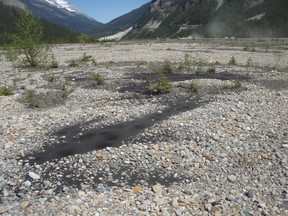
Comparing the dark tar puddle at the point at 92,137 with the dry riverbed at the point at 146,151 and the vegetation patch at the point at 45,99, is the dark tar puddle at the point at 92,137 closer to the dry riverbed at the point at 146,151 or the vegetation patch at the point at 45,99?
the dry riverbed at the point at 146,151

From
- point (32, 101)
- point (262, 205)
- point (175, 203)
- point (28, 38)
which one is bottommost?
point (262, 205)

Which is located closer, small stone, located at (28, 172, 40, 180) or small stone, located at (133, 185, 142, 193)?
small stone, located at (133, 185, 142, 193)

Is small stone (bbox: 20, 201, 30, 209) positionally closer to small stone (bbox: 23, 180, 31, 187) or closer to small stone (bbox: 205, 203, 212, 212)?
small stone (bbox: 23, 180, 31, 187)

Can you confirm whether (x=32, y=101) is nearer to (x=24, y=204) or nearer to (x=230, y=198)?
(x=24, y=204)

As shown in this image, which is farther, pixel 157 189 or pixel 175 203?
pixel 157 189

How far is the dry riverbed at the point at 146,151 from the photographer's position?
414 inches

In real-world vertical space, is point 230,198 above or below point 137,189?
below

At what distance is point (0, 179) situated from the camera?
1175cm

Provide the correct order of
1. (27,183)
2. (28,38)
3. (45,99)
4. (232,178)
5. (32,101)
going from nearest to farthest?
(27,183) → (232,178) → (32,101) → (45,99) → (28,38)

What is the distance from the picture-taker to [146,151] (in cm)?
1352

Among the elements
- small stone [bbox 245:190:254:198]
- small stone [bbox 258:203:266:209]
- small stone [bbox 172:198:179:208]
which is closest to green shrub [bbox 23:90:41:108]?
small stone [bbox 172:198:179:208]

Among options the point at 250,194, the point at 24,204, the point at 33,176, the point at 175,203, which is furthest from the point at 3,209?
the point at 250,194

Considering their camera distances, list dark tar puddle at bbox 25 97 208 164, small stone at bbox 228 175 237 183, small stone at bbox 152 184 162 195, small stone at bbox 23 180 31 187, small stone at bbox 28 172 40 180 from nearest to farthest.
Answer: small stone at bbox 152 184 162 195, small stone at bbox 23 180 31 187, small stone at bbox 228 175 237 183, small stone at bbox 28 172 40 180, dark tar puddle at bbox 25 97 208 164

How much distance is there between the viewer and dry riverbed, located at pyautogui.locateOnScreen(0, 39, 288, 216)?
1052 centimetres
